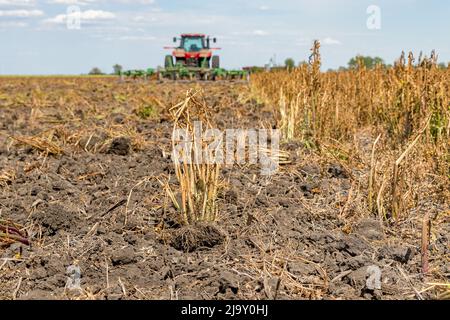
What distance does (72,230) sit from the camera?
320 cm

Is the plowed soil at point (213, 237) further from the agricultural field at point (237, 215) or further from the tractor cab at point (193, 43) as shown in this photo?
the tractor cab at point (193, 43)

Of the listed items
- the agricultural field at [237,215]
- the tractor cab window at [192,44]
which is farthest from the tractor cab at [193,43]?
the agricultural field at [237,215]

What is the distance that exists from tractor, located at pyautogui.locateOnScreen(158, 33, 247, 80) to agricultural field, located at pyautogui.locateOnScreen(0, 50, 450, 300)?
53.9ft

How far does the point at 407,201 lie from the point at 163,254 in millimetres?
1639

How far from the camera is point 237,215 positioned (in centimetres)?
336

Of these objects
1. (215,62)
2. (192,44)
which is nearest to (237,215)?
(192,44)

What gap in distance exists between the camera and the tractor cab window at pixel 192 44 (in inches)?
934

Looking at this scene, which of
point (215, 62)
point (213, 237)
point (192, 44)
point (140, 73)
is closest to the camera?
point (213, 237)

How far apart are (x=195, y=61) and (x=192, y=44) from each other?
0.77m

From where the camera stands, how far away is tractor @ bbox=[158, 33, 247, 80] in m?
21.8

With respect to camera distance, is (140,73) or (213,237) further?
(140,73)

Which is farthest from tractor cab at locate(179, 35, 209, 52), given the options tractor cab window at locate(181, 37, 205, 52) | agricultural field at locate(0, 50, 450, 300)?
agricultural field at locate(0, 50, 450, 300)

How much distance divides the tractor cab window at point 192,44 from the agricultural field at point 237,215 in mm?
18572

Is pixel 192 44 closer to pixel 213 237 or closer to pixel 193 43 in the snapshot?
pixel 193 43
